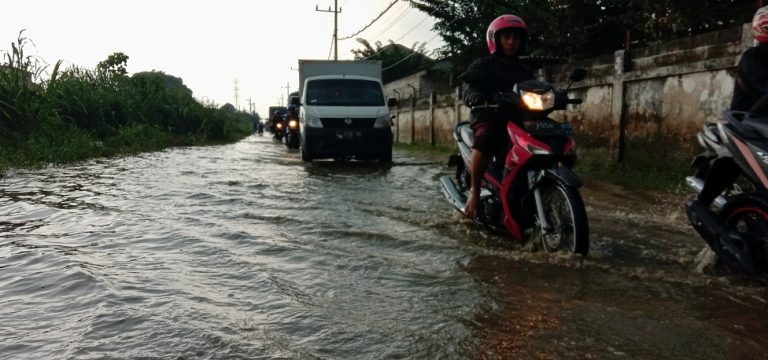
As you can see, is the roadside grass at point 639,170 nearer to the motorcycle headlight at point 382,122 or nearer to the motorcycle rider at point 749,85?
the motorcycle headlight at point 382,122

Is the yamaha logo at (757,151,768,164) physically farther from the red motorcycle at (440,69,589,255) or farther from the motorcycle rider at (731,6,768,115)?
the red motorcycle at (440,69,589,255)

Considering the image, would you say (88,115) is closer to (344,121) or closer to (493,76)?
(344,121)

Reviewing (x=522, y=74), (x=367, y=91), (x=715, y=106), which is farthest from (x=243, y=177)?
(x=715, y=106)

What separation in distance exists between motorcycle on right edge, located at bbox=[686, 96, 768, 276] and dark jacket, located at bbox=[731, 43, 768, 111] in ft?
0.46

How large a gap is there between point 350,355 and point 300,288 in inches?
37.5

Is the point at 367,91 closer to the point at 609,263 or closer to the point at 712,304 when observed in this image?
the point at 609,263

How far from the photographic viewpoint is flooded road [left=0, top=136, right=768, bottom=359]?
7.32ft

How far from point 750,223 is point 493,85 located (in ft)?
6.51

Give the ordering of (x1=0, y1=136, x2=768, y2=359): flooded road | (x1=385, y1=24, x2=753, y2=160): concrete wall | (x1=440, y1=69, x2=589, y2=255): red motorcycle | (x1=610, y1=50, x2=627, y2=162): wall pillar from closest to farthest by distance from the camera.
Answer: (x1=0, y1=136, x2=768, y2=359): flooded road < (x1=440, y1=69, x2=589, y2=255): red motorcycle < (x1=385, y1=24, x2=753, y2=160): concrete wall < (x1=610, y1=50, x2=627, y2=162): wall pillar

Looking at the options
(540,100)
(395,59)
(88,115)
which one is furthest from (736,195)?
(395,59)

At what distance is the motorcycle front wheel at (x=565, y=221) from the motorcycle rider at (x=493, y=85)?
24.6 inches

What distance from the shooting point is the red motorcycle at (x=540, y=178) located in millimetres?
3555

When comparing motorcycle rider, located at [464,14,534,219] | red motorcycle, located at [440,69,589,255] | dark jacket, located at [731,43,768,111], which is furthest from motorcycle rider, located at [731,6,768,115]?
motorcycle rider, located at [464,14,534,219]

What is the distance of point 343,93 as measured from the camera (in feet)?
39.1
